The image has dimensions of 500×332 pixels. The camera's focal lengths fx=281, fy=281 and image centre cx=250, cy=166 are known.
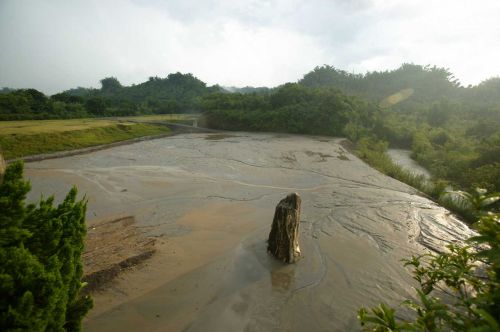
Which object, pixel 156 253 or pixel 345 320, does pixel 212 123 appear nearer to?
pixel 156 253

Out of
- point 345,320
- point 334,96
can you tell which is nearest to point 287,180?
point 345,320

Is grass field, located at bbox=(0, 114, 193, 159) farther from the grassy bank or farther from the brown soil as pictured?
the brown soil

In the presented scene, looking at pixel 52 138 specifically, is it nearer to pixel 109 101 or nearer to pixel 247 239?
pixel 247 239

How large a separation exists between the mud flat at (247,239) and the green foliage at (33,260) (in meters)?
2.09

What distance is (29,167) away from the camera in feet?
50.7

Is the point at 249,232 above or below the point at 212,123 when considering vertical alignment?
below

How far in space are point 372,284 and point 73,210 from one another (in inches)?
221

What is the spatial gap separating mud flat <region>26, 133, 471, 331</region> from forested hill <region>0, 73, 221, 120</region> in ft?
77.2

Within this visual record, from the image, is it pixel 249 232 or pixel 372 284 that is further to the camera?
pixel 249 232

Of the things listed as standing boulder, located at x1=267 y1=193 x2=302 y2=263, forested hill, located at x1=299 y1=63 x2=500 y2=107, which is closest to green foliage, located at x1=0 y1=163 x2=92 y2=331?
standing boulder, located at x1=267 y1=193 x2=302 y2=263

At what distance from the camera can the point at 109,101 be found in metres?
51.7

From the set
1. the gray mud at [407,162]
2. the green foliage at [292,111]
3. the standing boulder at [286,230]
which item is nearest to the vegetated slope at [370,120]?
the green foliage at [292,111]

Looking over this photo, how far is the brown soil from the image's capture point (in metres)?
5.50

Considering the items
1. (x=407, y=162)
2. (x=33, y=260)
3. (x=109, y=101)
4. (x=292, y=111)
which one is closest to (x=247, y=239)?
(x=33, y=260)
